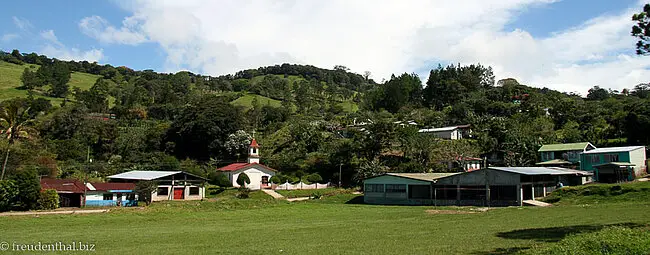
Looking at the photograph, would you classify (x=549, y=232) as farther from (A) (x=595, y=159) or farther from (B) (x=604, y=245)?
(A) (x=595, y=159)

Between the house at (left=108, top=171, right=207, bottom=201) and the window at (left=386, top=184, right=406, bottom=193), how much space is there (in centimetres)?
2112

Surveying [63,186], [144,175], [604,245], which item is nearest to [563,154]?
[144,175]

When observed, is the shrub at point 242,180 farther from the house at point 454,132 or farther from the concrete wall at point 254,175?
the house at point 454,132

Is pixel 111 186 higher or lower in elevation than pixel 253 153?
lower

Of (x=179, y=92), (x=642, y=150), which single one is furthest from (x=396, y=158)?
(x=179, y=92)

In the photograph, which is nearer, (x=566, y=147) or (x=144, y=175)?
(x=144, y=175)

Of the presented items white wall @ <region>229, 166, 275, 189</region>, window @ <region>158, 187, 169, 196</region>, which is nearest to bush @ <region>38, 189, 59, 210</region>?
window @ <region>158, 187, 169, 196</region>

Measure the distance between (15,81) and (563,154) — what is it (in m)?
119

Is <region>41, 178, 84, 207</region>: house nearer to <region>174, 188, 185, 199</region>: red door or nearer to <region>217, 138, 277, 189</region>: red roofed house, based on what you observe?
<region>174, 188, 185, 199</region>: red door

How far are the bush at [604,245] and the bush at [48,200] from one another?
39555 millimetres

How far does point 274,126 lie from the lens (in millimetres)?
91562

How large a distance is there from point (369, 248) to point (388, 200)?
34.5m

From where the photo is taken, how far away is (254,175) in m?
65.5

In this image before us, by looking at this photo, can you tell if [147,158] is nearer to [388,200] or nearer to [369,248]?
[388,200]
